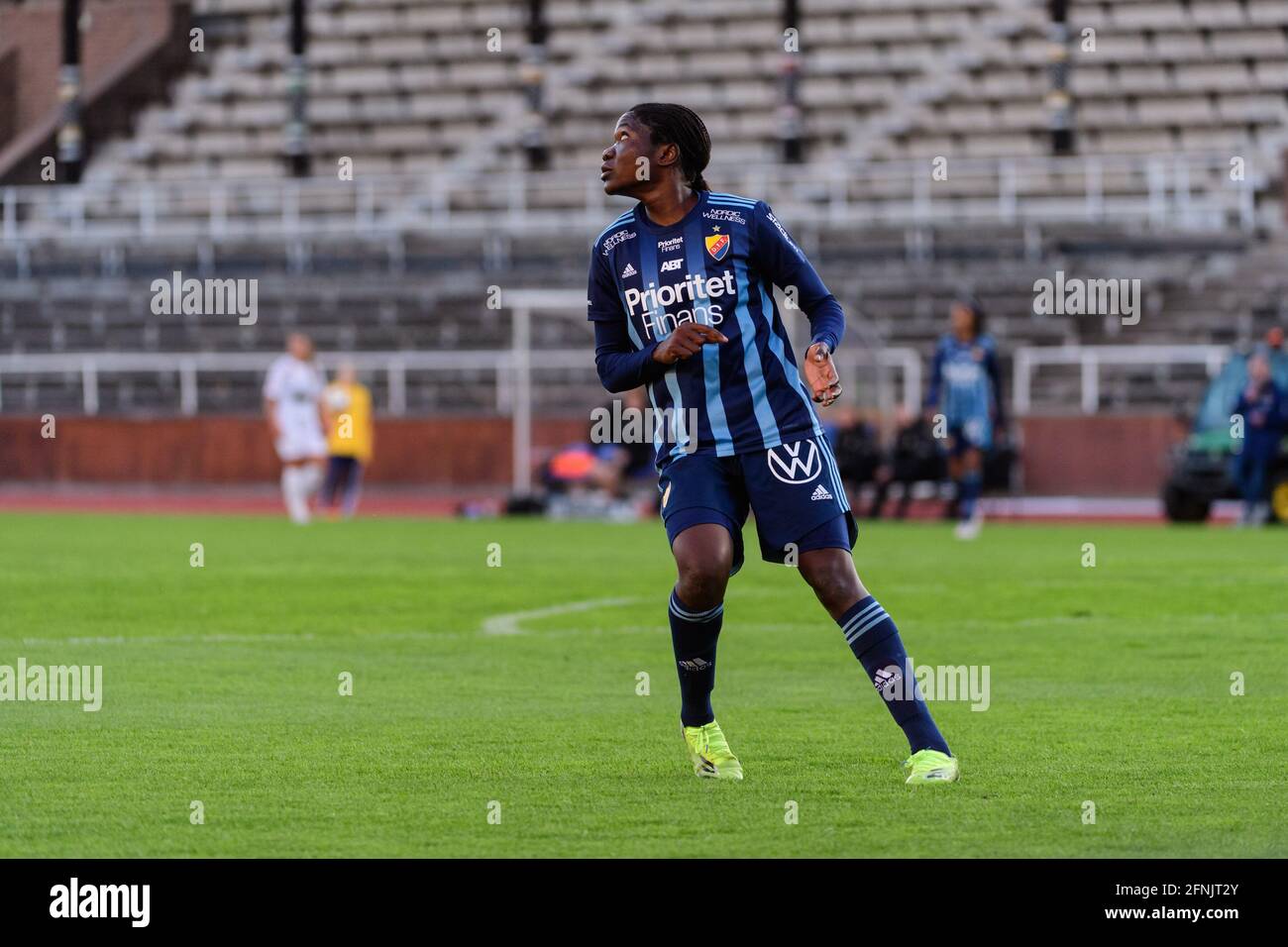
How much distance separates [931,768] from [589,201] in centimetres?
3005

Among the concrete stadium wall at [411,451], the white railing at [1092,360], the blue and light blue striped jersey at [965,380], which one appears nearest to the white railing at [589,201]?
the white railing at [1092,360]

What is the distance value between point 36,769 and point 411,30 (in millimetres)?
35401

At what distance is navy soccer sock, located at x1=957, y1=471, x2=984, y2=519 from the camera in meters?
22.9

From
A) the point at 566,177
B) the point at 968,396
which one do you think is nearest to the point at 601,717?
the point at 968,396

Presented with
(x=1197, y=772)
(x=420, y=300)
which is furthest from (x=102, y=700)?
(x=420, y=300)

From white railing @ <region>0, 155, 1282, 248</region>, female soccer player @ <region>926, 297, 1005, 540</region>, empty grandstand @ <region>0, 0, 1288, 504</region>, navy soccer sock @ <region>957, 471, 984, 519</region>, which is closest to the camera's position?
female soccer player @ <region>926, 297, 1005, 540</region>

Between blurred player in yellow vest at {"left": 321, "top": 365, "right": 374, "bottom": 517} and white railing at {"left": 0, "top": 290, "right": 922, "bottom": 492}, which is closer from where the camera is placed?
blurred player in yellow vest at {"left": 321, "top": 365, "right": 374, "bottom": 517}

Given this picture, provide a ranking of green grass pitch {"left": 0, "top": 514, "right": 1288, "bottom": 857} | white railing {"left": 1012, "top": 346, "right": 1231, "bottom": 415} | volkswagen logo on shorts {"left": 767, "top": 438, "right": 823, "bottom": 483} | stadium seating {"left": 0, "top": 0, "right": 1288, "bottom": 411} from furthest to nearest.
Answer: stadium seating {"left": 0, "top": 0, "right": 1288, "bottom": 411} → white railing {"left": 1012, "top": 346, "right": 1231, "bottom": 415} → volkswagen logo on shorts {"left": 767, "top": 438, "right": 823, "bottom": 483} → green grass pitch {"left": 0, "top": 514, "right": 1288, "bottom": 857}

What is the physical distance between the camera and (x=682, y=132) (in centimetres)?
753

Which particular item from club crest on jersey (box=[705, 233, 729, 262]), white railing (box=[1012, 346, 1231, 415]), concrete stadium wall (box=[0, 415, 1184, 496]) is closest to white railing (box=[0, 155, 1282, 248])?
white railing (box=[1012, 346, 1231, 415])

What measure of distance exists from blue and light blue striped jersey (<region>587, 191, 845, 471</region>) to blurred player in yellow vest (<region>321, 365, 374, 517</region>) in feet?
62.1

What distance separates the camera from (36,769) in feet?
25.3

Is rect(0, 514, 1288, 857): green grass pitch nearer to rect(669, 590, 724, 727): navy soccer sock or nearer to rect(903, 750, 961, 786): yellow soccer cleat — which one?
rect(903, 750, 961, 786): yellow soccer cleat

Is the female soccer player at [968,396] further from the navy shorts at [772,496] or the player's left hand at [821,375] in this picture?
the player's left hand at [821,375]
